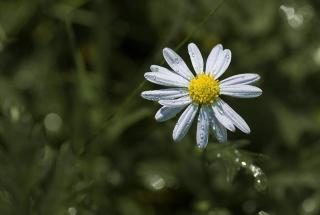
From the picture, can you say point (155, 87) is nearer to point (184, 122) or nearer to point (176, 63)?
point (176, 63)

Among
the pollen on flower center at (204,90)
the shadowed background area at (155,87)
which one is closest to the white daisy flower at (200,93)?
the pollen on flower center at (204,90)

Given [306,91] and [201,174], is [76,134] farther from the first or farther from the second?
[306,91]

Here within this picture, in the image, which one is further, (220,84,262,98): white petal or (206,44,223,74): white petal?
(206,44,223,74): white petal

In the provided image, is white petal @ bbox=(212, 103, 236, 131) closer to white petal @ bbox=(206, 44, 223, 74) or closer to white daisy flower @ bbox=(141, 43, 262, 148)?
white daisy flower @ bbox=(141, 43, 262, 148)

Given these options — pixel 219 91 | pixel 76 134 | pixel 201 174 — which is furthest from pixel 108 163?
pixel 219 91

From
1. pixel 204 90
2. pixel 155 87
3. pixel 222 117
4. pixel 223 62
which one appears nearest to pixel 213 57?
pixel 223 62

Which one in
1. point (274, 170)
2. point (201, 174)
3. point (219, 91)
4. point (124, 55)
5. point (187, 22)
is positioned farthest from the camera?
point (124, 55)

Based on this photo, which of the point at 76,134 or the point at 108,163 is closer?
the point at 76,134

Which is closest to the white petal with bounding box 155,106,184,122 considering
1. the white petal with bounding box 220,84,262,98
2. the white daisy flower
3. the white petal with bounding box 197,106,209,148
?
the white daisy flower
